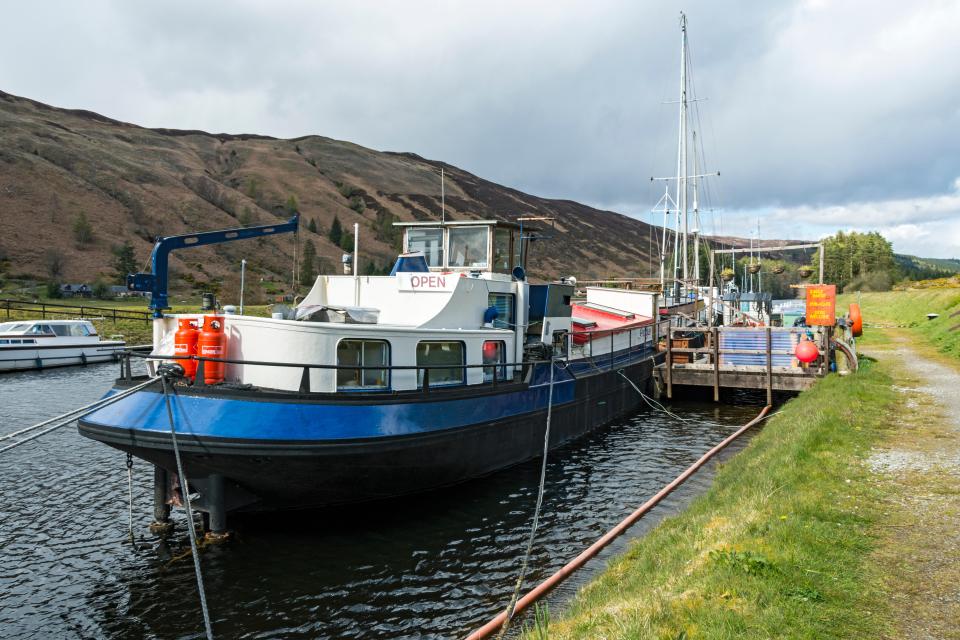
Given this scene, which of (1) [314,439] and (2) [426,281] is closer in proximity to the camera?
(1) [314,439]

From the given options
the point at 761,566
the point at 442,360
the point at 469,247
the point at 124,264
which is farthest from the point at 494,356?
the point at 124,264

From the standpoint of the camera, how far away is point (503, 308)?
14.3 metres

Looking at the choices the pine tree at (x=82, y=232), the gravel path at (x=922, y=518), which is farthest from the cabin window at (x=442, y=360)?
the pine tree at (x=82, y=232)

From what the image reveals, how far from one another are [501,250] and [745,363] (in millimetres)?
12615

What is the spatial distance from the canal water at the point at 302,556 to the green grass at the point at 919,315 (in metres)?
20.4

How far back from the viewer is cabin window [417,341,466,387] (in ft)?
37.6

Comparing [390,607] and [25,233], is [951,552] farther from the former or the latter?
[25,233]

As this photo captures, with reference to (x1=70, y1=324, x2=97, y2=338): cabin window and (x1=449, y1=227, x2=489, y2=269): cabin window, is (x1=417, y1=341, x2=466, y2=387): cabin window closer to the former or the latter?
(x1=449, y1=227, x2=489, y2=269): cabin window

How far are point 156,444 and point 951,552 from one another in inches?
392

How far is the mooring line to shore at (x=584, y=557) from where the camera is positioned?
668 cm

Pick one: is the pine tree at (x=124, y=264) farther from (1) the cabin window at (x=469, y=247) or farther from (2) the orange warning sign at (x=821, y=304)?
(2) the orange warning sign at (x=821, y=304)

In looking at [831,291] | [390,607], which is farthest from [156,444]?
[831,291]

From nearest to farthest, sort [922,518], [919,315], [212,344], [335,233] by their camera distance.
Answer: [922,518] < [212,344] < [919,315] < [335,233]

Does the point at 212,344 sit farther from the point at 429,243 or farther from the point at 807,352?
the point at 807,352
